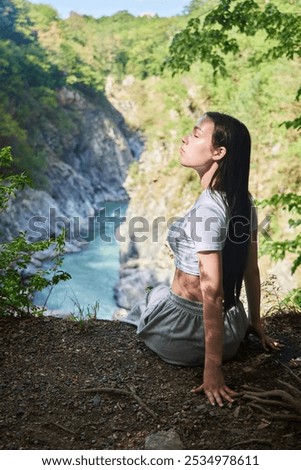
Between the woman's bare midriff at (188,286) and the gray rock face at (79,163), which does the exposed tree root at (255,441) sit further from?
the gray rock face at (79,163)

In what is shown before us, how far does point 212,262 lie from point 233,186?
385 millimetres

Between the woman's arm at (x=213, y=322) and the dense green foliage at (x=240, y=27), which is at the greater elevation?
the dense green foliage at (x=240, y=27)

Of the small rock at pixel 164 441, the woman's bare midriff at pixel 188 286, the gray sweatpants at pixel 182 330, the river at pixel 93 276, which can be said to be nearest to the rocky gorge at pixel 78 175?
the river at pixel 93 276

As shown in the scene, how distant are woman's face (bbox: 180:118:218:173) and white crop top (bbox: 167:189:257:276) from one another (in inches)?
5.1

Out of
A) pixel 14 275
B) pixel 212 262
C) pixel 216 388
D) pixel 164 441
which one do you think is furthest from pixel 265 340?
pixel 14 275

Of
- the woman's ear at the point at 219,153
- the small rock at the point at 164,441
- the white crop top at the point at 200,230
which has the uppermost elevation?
the woman's ear at the point at 219,153

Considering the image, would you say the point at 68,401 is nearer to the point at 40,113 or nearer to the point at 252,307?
the point at 252,307

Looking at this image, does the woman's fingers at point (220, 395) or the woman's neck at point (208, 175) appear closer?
the woman's fingers at point (220, 395)

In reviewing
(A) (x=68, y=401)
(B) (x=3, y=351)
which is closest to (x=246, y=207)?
(A) (x=68, y=401)

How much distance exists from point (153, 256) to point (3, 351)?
19.0 meters

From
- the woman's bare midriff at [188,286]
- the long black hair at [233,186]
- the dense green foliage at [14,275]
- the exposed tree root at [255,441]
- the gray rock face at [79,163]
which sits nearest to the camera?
the exposed tree root at [255,441]

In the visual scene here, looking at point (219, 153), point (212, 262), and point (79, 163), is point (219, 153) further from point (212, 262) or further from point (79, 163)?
point (79, 163)

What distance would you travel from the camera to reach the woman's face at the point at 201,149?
2.44 meters

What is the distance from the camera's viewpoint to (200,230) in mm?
2348
